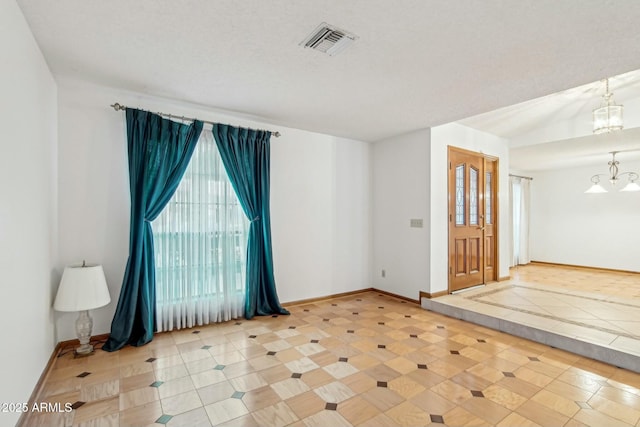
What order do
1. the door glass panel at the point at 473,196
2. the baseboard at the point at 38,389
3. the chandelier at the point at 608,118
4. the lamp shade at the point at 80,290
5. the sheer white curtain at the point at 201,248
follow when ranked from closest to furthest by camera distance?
the baseboard at the point at 38,389 → the lamp shade at the point at 80,290 → the sheer white curtain at the point at 201,248 → the chandelier at the point at 608,118 → the door glass panel at the point at 473,196

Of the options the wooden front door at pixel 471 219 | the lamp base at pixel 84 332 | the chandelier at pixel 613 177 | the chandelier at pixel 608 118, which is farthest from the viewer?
the chandelier at pixel 613 177

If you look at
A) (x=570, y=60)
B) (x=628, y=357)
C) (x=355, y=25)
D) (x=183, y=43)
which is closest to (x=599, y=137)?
(x=570, y=60)

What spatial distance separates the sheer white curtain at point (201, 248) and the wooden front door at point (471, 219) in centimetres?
334

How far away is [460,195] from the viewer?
5145 millimetres

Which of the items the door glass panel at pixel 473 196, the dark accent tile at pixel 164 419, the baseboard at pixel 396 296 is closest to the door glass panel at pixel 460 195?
the door glass panel at pixel 473 196

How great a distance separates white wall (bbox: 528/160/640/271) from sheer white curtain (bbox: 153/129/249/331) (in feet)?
27.6

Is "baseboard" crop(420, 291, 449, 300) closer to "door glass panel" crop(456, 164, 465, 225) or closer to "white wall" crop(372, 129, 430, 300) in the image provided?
"white wall" crop(372, 129, 430, 300)

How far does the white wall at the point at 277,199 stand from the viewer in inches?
125

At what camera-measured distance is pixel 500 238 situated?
580cm

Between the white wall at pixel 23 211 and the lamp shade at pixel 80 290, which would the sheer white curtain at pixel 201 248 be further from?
the white wall at pixel 23 211

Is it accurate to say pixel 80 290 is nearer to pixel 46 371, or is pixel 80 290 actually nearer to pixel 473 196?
pixel 46 371

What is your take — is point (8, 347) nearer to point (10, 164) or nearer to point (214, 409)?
point (10, 164)

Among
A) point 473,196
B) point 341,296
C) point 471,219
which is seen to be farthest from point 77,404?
point 473,196

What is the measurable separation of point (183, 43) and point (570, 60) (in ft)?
10.6
